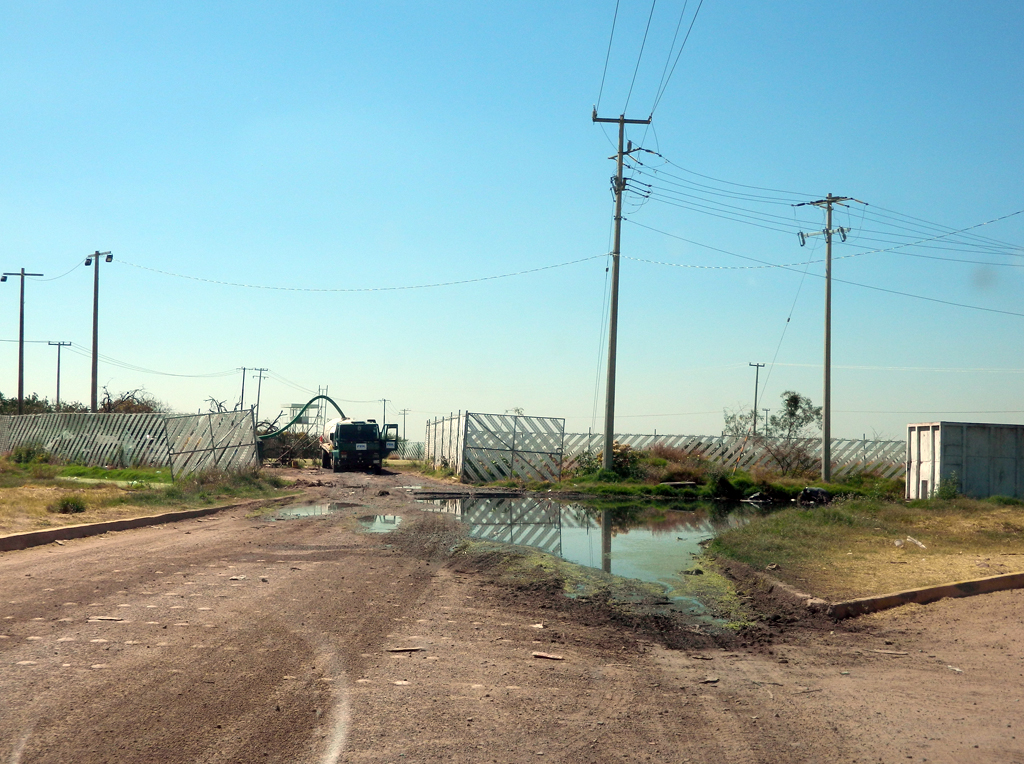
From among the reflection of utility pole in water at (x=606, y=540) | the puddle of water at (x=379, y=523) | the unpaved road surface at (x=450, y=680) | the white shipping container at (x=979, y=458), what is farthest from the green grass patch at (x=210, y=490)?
the white shipping container at (x=979, y=458)

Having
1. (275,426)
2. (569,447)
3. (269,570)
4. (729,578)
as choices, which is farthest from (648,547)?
(275,426)

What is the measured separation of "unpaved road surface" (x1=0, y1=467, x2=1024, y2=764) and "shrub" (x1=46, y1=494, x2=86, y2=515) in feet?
20.6

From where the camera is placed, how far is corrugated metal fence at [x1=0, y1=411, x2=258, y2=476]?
2745 cm

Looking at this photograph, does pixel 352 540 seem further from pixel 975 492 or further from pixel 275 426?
pixel 275 426

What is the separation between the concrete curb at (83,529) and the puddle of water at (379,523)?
3.40 metres

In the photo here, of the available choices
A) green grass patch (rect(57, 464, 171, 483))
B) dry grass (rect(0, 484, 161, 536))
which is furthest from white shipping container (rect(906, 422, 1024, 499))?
green grass patch (rect(57, 464, 171, 483))

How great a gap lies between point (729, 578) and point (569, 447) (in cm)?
2248

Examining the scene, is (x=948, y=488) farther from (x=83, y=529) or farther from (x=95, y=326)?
(x=95, y=326)

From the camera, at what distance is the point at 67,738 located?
421 centimetres

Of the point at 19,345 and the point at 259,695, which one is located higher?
the point at 19,345

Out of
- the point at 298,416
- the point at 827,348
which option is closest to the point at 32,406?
the point at 298,416

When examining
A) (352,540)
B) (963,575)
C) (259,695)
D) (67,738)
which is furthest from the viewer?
(352,540)

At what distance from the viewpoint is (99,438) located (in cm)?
3672

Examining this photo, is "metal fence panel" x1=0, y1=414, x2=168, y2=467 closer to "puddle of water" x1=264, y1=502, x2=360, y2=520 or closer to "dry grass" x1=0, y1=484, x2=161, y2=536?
"dry grass" x1=0, y1=484, x2=161, y2=536
